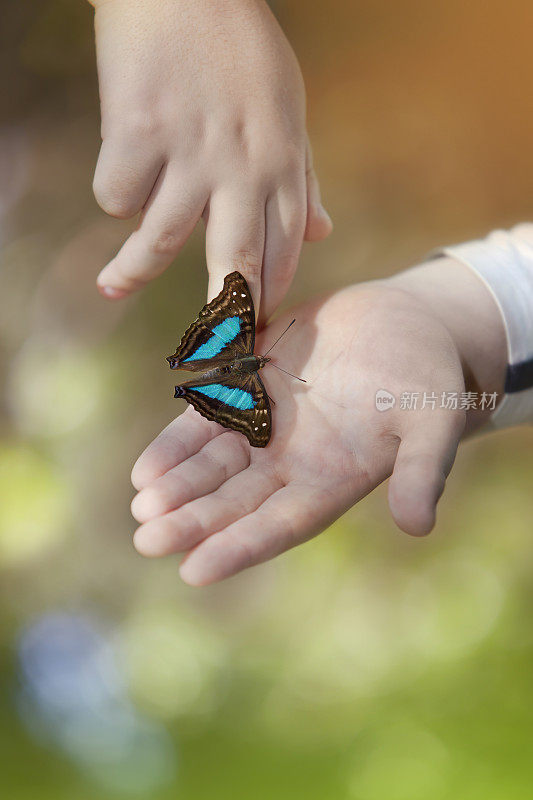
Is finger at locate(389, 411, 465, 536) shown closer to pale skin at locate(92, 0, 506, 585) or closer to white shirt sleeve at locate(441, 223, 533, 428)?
pale skin at locate(92, 0, 506, 585)

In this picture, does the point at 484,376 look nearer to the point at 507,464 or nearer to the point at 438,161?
the point at 507,464

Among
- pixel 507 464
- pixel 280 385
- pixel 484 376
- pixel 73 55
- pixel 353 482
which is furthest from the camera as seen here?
pixel 507 464

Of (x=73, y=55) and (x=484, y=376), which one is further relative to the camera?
(x=73, y=55)

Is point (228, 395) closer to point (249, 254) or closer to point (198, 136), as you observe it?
point (249, 254)

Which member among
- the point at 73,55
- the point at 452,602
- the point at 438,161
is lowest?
the point at 452,602

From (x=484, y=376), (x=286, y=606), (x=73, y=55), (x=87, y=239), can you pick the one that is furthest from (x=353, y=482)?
(x=73, y=55)

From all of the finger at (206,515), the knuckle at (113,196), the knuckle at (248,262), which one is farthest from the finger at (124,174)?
the finger at (206,515)

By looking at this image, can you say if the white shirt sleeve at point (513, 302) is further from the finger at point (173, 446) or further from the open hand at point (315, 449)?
the finger at point (173, 446)
